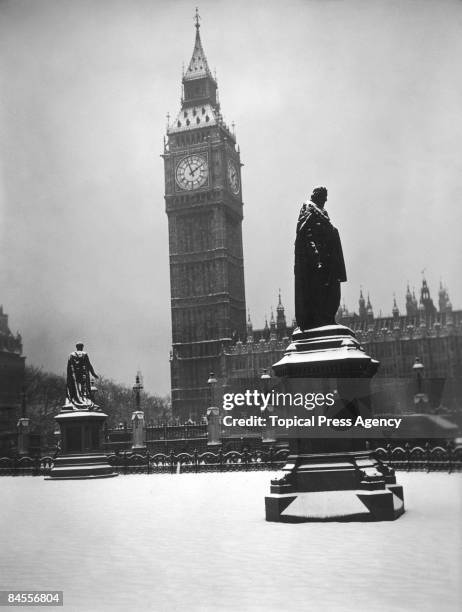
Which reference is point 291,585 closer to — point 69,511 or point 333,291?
point 333,291

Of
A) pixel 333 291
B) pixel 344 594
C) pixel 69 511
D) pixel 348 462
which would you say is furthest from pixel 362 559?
pixel 69 511

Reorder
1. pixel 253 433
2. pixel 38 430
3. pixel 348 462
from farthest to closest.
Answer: pixel 253 433, pixel 38 430, pixel 348 462

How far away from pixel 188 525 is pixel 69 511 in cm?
281

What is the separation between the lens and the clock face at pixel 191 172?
64.7 meters

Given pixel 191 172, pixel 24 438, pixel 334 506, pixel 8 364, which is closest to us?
pixel 334 506

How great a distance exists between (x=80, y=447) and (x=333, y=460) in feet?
43.9

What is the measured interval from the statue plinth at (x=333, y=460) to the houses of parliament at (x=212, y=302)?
49.4 m

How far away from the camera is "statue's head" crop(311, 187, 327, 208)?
10203 millimetres

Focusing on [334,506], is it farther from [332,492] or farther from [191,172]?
[191,172]

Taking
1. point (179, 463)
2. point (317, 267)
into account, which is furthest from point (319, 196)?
point (179, 463)

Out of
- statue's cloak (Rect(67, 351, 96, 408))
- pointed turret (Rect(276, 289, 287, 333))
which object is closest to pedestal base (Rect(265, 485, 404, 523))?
statue's cloak (Rect(67, 351, 96, 408))

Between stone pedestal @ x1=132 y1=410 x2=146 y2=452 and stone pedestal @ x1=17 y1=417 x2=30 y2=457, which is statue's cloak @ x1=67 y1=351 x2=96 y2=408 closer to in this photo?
stone pedestal @ x1=17 y1=417 x2=30 y2=457

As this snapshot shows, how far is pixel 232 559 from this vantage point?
737 centimetres

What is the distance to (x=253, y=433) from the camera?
36.4 m
